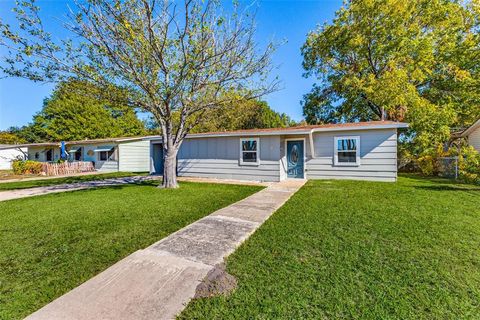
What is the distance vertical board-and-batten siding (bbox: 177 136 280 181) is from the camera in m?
10.0

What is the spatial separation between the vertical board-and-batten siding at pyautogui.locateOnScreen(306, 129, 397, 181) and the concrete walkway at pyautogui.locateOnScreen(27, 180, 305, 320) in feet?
A: 23.0

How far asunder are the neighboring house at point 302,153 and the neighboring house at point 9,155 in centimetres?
2347

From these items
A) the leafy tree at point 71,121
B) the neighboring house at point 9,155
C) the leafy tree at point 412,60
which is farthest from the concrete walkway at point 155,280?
the leafy tree at point 71,121

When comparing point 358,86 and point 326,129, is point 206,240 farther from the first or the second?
point 358,86

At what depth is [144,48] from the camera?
23.0 feet

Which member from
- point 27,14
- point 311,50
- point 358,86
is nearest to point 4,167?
point 27,14

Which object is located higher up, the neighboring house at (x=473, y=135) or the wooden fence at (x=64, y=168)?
the neighboring house at (x=473, y=135)

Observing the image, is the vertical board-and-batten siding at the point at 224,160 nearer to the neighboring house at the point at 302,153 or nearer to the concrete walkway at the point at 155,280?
the neighboring house at the point at 302,153

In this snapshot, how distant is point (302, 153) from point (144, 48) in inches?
305

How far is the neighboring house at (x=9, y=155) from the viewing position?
22.3 meters

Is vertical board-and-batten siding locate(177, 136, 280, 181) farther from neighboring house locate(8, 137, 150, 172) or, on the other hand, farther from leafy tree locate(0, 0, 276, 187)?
neighboring house locate(8, 137, 150, 172)

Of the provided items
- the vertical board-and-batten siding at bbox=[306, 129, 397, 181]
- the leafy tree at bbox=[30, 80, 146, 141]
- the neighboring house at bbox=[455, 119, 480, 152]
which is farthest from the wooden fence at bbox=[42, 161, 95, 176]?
the neighboring house at bbox=[455, 119, 480, 152]

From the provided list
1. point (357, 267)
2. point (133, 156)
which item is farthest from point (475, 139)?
point (133, 156)

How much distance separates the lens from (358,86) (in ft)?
48.0
